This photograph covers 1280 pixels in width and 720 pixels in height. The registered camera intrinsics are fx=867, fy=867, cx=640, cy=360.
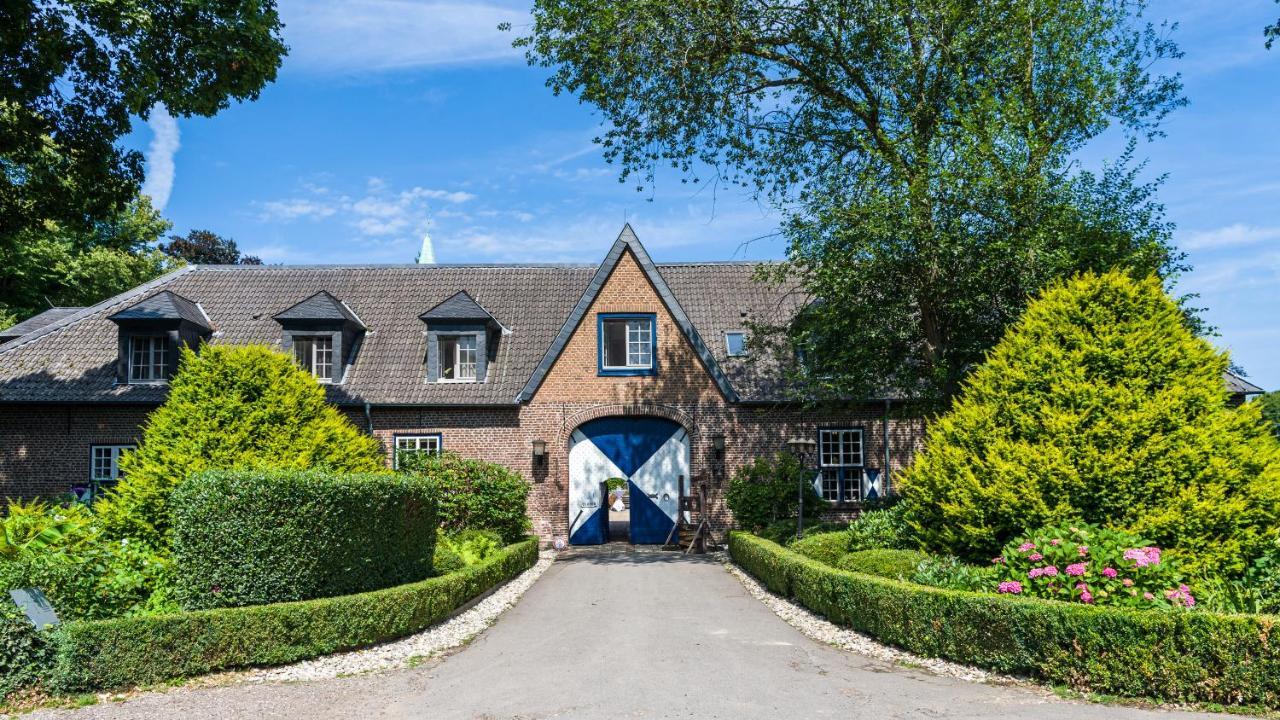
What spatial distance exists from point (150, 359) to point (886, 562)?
19.1m

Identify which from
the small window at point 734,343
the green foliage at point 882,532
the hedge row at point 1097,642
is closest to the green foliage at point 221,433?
the green foliage at point 882,532

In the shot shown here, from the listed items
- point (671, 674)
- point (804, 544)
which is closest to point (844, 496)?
point (804, 544)

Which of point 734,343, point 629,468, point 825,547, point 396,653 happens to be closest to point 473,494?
point 629,468

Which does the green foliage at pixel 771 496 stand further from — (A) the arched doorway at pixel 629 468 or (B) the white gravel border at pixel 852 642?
(B) the white gravel border at pixel 852 642

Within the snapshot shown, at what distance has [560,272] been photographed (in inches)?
1032

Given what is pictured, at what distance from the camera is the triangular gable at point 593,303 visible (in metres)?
22.5

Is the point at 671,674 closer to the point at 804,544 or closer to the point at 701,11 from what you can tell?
the point at 804,544

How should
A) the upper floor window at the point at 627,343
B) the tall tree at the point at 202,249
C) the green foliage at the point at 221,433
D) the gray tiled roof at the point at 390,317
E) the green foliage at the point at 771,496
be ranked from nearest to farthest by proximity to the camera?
the green foliage at the point at 221,433 → the green foliage at the point at 771,496 → the gray tiled roof at the point at 390,317 → the upper floor window at the point at 627,343 → the tall tree at the point at 202,249

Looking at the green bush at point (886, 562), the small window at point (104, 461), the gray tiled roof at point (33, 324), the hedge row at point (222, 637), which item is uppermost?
the gray tiled roof at point (33, 324)

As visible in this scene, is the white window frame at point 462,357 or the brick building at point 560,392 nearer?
the brick building at point 560,392

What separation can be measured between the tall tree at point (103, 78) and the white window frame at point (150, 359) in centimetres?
521

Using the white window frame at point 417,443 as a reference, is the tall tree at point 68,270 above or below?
above

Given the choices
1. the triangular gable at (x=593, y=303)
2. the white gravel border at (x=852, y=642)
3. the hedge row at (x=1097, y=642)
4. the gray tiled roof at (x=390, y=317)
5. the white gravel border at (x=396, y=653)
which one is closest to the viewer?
the hedge row at (x=1097, y=642)

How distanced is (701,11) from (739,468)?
1125 centimetres
